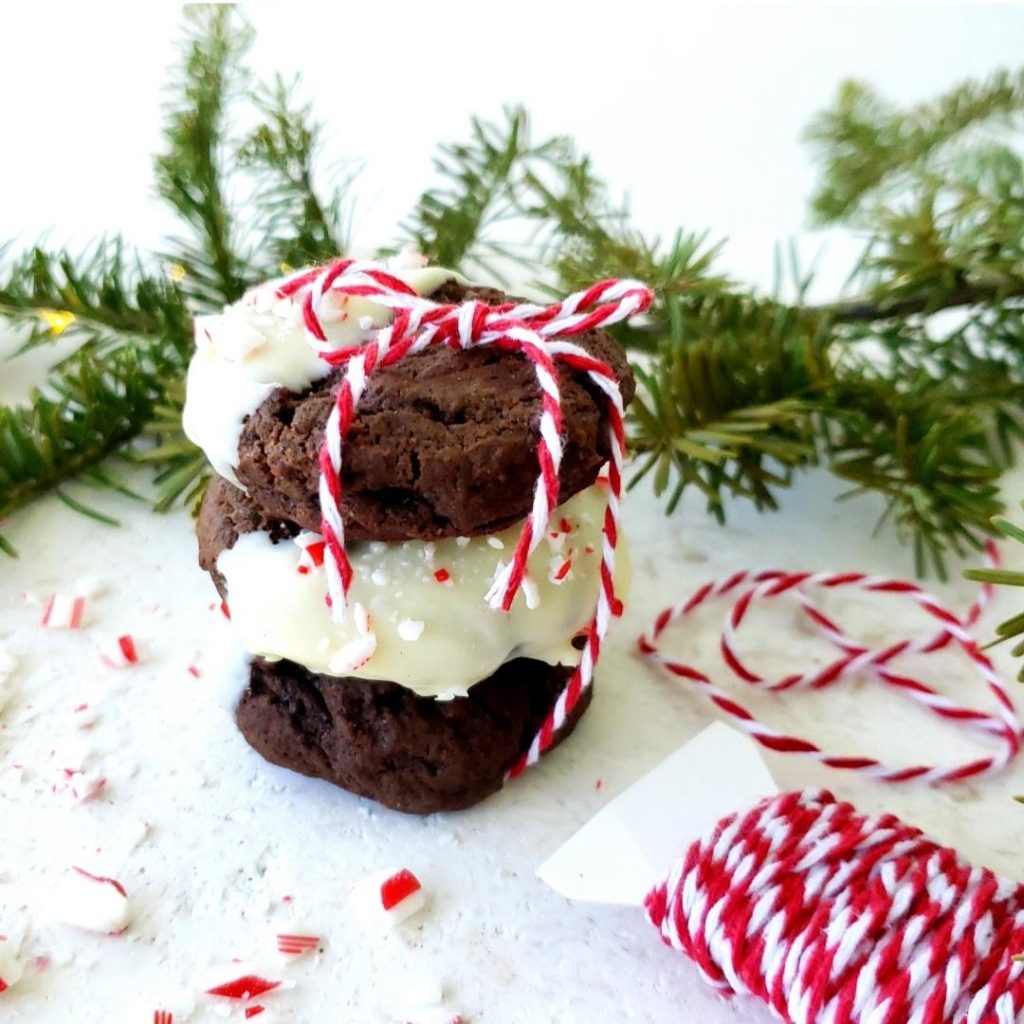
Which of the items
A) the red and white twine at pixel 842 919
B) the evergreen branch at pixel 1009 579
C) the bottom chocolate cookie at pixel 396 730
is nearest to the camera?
the evergreen branch at pixel 1009 579

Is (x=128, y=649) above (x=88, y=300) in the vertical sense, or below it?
below

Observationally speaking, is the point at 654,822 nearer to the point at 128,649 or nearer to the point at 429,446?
the point at 429,446

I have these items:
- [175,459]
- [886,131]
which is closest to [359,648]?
[175,459]

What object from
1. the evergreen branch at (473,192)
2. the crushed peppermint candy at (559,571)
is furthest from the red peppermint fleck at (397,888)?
the evergreen branch at (473,192)

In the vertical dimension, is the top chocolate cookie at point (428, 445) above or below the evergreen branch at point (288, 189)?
below

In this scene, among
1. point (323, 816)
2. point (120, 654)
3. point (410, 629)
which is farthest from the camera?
point (120, 654)

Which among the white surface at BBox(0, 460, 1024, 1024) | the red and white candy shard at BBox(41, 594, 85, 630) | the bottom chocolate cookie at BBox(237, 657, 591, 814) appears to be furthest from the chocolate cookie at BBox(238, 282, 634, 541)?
the red and white candy shard at BBox(41, 594, 85, 630)

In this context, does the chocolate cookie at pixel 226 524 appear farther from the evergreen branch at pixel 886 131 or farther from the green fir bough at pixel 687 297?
the evergreen branch at pixel 886 131

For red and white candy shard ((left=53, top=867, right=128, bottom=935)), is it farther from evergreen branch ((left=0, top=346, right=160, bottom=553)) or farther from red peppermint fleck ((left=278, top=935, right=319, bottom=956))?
evergreen branch ((left=0, top=346, right=160, bottom=553))
